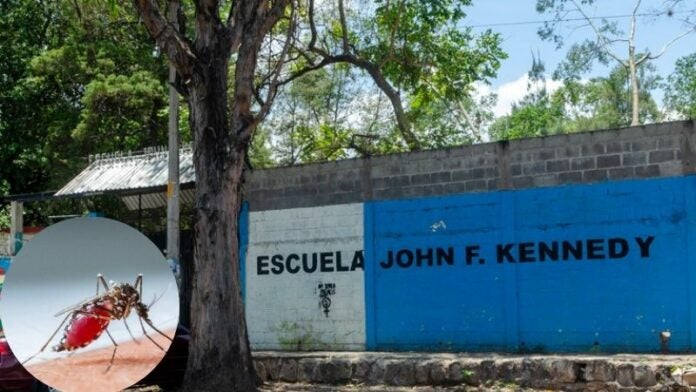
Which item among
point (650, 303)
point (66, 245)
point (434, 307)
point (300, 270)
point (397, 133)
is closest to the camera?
point (66, 245)

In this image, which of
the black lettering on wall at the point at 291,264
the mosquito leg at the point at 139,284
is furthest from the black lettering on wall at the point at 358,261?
the mosquito leg at the point at 139,284

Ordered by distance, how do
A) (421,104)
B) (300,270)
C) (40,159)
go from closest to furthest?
1. (300,270)
2. (421,104)
3. (40,159)

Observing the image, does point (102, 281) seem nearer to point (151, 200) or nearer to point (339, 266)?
point (339, 266)

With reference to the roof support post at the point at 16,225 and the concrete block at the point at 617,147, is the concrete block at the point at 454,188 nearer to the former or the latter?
the concrete block at the point at 617,147

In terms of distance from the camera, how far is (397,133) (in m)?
21.3

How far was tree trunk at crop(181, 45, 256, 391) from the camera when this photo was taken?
33.6 ft

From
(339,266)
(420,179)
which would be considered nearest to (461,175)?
(420,179)

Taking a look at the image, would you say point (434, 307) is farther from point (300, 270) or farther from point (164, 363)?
point (164, 363)

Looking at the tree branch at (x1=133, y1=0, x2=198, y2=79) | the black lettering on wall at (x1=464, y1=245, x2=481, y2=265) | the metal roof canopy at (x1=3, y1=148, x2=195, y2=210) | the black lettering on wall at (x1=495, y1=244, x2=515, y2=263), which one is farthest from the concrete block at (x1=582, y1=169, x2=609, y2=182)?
the metal roof canopy at (x1=3, y1=148, x2=195, y2=210)

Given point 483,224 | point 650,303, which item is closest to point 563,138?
point 483,224

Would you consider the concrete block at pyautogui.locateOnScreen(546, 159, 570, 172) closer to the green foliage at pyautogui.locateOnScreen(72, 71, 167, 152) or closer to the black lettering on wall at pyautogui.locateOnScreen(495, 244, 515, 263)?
the black lettering on wall at pyautogui.locateOnScreen(495, 244, 515, 263)

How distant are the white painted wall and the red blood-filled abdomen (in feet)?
18.9

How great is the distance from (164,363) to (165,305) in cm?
383

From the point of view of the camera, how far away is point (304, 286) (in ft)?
43.6
